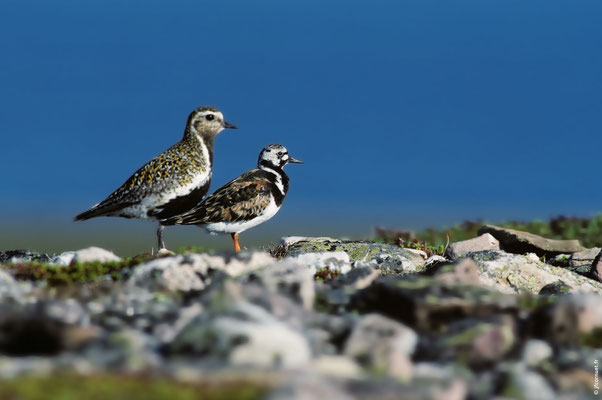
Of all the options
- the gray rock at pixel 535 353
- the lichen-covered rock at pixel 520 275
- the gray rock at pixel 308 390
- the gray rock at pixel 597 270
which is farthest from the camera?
the gray rock at pixel 597 270

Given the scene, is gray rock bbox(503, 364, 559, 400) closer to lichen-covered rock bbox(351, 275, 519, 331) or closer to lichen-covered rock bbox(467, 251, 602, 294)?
lichen-covered rock bbox(351, 275, 519, 331)

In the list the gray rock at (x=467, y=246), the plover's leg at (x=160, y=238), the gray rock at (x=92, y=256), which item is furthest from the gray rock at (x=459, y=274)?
the gray rock at (x=467, y=246)

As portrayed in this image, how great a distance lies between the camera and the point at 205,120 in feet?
54.2

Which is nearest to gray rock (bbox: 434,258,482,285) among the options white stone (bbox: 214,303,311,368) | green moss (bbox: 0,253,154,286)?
white stone (bbox: 214,303,311,368)

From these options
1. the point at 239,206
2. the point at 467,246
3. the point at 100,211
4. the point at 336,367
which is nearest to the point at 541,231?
the point at 467,246

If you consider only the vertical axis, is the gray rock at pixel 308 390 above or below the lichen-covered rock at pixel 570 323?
below

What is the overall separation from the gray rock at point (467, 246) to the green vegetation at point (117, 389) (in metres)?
15.4

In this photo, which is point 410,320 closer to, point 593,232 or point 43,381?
point 43,381

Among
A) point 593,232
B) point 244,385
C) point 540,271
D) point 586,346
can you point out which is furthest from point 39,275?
point 593,232

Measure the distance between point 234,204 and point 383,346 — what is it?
9.94 m

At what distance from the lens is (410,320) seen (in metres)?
8.70

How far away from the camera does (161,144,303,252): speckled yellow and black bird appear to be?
1652 centimetres

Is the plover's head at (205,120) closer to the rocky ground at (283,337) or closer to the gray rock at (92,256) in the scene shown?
the gray rock at (92,256)

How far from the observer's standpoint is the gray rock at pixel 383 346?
695 centimetres
